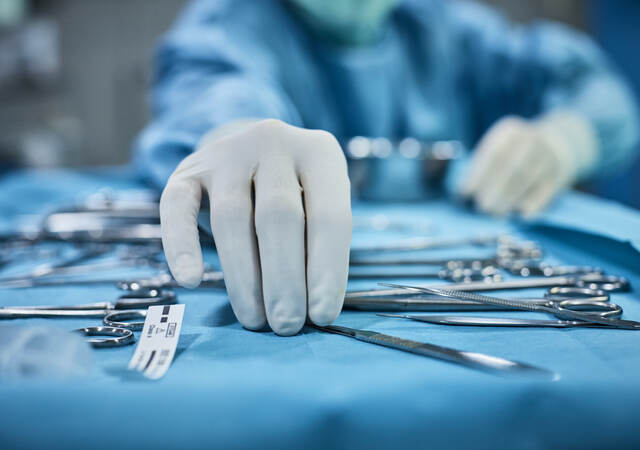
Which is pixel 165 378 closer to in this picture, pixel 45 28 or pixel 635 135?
pixel 635 135

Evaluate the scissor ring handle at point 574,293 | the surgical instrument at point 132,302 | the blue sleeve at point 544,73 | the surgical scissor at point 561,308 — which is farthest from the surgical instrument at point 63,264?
the blue sleeve at point 544,73

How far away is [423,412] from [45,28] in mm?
4185

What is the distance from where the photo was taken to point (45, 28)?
3656mm

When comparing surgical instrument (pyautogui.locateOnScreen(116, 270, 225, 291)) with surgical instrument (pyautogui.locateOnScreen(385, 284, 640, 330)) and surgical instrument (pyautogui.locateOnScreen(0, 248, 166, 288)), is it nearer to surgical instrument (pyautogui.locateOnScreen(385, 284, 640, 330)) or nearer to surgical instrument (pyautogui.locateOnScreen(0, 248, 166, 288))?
surgical instrument (pyautogui.locateOnScreen(0, 248, 166, 288))

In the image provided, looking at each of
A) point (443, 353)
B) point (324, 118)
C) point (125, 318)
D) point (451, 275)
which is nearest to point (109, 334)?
point (125, 318)

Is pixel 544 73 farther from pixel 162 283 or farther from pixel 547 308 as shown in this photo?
pixel 162 283

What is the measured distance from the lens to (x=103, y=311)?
56cm

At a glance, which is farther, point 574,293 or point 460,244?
point 460,244

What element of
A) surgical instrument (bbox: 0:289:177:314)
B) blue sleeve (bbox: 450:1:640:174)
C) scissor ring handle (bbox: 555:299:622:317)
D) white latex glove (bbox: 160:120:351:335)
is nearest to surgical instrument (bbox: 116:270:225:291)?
surgical instrument (bbox: 0:289:177:314)

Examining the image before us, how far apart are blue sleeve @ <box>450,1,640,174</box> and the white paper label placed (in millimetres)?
1501

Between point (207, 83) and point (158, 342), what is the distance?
30.4 inches

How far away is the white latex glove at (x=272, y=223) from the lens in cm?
49

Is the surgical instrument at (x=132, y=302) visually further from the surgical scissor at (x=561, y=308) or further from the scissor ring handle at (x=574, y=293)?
the scissor ring handle at (x=574, y=293)

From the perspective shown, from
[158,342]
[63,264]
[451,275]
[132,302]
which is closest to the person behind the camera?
[158,342]
